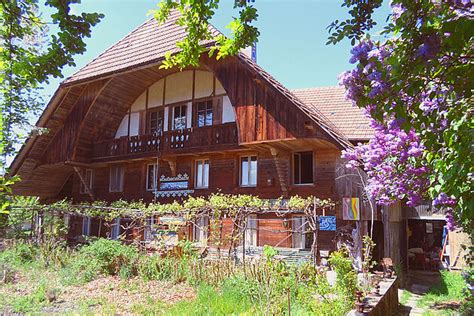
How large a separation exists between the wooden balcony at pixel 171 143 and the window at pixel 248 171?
127 cm

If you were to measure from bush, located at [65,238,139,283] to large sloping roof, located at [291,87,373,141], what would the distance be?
330 inches

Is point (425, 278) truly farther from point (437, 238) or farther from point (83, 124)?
point (83, 124)

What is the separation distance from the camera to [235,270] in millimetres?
9812

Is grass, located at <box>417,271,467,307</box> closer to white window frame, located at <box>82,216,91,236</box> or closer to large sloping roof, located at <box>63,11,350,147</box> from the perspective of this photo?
large sloping roof, located at <box>63,11,350,147</box>

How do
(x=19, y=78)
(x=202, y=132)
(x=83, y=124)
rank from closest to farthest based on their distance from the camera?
1. (x=19, y=78)
2. (x=202, y=132)
3. (x=83, y=124)

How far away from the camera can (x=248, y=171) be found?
1625 centimetres

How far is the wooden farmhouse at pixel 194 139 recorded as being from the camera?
46.2 feet

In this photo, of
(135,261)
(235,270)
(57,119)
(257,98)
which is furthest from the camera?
(57,119)

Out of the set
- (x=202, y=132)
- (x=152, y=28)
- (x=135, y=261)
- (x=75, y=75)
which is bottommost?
(x=135, y=261)

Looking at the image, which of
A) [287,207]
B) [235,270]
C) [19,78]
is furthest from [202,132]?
[19,78]

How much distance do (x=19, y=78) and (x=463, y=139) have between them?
147 inches

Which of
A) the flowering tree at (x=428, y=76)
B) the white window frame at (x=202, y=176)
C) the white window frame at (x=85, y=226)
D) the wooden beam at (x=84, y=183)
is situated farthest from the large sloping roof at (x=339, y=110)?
the white window frame at (x=85, y=226)

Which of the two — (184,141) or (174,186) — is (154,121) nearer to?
(184,141)

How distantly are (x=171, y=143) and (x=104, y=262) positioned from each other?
6768 millimetres
